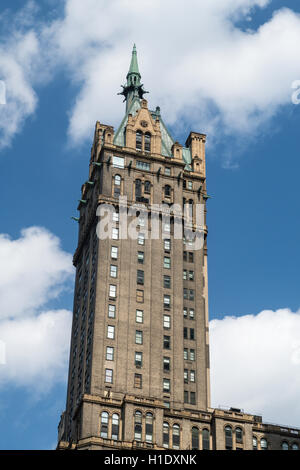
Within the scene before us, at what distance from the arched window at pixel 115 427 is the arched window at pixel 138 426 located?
2779 millimetres

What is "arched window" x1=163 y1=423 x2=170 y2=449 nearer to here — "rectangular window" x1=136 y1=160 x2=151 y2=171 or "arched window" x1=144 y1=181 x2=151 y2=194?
"arched window" x1=144 y1=181 x2=151 y2=194

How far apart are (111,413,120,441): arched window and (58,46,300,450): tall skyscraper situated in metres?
0.16

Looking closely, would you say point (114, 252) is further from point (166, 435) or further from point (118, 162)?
point (166, 435)

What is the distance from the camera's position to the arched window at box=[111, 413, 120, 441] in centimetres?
14012

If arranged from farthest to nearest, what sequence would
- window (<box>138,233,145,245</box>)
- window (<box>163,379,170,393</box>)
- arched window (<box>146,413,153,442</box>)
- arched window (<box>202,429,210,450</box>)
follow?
window (<box>138,233,145,245</box>), window (<box>163,379,170,393</box>), arched window (<box>202,429,210,450</box>), arched window (<box>146,413,153,442</box>)

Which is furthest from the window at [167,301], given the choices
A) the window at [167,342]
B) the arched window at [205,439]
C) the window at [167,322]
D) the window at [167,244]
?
the arched window at [205,439]

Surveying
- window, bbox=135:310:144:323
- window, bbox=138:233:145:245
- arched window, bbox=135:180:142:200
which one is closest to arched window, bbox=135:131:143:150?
arched window, bbox=135:180:142:200

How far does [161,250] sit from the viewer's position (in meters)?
166

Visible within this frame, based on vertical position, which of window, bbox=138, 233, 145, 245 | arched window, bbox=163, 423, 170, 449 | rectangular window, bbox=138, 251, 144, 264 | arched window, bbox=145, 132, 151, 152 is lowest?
arched window, bbox=163, 423, 170, 449

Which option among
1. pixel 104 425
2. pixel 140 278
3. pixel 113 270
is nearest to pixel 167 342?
pixel 140 278
